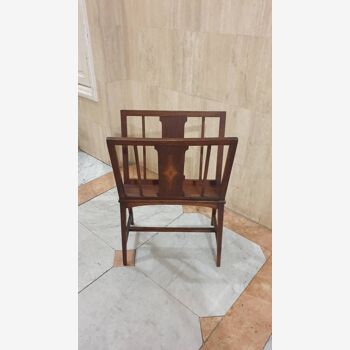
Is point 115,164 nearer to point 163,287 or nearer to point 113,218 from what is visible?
point 163,287

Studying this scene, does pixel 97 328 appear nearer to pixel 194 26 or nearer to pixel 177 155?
pixel 177 155

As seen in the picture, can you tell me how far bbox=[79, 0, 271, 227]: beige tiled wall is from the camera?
1.46m

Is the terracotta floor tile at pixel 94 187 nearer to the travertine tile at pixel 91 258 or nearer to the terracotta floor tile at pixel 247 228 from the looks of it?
the travertine tile at pixel 91 258

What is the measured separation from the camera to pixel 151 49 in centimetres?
187

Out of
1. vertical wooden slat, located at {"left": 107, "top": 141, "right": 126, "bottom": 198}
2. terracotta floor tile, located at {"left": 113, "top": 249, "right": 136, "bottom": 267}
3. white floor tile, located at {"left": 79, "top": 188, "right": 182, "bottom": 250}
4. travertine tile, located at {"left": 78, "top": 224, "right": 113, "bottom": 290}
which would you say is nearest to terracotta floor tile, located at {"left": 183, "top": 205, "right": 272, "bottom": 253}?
white floor tile, located at {"left": 79, "top": 188, "right": 182, "bottom": 250}

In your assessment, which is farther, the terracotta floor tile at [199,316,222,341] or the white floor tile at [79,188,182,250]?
the white floor tile at [79,188,182,250]

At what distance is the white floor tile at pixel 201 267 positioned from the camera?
137 cm

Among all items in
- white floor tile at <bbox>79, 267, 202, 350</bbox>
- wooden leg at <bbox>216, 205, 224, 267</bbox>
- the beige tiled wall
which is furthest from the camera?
the beige tiled wall

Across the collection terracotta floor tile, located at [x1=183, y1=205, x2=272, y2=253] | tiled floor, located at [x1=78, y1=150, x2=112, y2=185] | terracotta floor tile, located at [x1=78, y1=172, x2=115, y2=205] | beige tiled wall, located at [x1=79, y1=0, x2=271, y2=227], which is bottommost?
terracotta floor tile, located at [x1=183, y1=205, x2=272, y2=253]

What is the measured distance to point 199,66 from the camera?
1681mm

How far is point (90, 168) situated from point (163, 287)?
137cm

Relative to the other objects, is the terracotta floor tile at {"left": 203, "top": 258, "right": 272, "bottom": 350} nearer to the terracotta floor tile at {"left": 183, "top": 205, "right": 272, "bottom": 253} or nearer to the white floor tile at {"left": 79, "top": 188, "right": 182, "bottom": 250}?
the terracotta floor tile at {"left": 183, "top": 205, "right": 272, "bottom": 253}

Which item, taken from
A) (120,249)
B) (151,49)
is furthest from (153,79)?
(120,249)

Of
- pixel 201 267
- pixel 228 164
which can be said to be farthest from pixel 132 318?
pixel 228 164
